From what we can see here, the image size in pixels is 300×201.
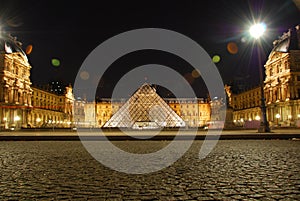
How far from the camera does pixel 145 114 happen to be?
4328 centimetres

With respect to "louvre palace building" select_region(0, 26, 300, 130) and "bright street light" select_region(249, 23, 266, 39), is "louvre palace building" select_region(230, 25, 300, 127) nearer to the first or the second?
"louvre palace building" select_region(0, 26, 300, 130)

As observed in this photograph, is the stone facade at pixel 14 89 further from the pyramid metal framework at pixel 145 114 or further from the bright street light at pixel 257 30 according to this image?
the bright street light at pixel 257 30

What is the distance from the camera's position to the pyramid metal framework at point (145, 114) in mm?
41250

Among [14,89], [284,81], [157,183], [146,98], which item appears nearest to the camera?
[157,183]

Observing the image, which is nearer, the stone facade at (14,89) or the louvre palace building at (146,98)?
the louvre palace building at (146,98)

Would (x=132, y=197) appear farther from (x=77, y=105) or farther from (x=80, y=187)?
(x=77, y=105)

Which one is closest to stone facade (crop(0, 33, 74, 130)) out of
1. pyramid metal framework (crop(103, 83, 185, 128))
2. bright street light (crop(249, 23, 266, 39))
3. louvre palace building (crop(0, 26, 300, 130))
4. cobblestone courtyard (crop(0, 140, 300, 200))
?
louvre palace building (crop(0, 26, 300, 130))

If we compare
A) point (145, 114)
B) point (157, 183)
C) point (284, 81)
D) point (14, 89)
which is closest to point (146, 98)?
point (145, 114)

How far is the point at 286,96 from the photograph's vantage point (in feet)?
154

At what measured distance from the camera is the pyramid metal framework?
135 ft

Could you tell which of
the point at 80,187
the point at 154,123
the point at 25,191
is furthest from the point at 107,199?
the point at 154,123

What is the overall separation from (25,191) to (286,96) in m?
49.9

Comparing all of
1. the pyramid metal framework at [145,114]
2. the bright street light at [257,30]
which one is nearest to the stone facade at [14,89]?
the pyramid metal framework at [145,114]

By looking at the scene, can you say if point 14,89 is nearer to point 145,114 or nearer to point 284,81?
point 145,114
